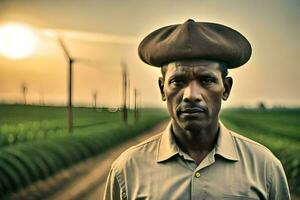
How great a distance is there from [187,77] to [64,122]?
1.17 m

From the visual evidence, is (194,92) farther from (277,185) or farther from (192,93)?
(277,185)

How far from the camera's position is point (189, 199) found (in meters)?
1.09

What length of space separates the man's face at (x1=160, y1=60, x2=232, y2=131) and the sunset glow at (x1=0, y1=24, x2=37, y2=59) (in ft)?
3.88

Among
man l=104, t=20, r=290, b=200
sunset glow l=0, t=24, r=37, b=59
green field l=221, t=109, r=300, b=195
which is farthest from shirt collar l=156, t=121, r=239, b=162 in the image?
sunset glow l=0, t=24, r=37, b=59

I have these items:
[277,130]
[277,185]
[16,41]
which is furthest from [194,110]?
[16,41]

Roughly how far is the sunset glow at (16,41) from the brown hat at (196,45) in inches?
42.4

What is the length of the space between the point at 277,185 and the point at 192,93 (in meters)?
0.27

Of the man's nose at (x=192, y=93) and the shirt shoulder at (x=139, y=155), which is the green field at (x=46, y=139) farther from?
the man's nose at (x=192, y=93)

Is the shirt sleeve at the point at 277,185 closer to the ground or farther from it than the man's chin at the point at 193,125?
closer to the ground

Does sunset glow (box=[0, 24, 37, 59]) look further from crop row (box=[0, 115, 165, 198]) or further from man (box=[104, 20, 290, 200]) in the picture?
man (box=[104, 20, 290, 200])

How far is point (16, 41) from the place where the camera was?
2.20 m

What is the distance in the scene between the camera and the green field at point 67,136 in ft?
6.66

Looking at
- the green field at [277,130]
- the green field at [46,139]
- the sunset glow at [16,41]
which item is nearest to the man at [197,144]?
the green field at [277,130]

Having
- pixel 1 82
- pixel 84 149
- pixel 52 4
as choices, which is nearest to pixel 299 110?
pixel 84 149
